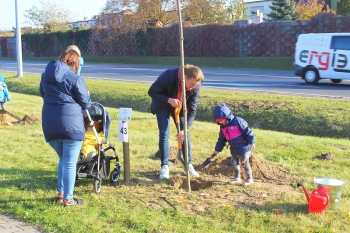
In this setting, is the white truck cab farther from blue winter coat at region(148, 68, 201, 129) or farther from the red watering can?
the red watering can

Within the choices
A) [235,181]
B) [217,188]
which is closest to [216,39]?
[235,181]

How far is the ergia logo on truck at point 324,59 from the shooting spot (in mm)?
17719

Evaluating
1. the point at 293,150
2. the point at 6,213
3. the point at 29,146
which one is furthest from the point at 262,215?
the point at 29,146

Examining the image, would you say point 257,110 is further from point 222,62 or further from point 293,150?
point 222,62

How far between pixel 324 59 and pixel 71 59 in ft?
48.1

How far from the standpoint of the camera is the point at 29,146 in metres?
8.66

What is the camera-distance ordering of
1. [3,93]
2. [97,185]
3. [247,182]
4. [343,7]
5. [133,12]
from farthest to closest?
[133,12] → [343,7] → [3,93] → [247,182] → [97,185]

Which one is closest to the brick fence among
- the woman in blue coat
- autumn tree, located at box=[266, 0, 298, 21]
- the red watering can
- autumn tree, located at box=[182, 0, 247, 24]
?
autumn tree, located at box=[182, 0, 247, 24]

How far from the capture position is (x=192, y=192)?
5.97 meters

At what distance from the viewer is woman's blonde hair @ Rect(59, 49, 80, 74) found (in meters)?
5.39

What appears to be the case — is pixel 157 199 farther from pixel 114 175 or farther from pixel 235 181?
pixel 235 181

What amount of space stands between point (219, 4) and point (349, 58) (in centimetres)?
2623

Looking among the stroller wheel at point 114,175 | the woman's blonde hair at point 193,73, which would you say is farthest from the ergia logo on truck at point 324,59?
the stroller wheel at point 114,175


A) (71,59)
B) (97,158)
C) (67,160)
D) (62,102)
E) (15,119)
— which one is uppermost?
(71,59)
